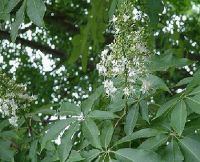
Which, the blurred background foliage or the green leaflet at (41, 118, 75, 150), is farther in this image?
the blurred background foliage

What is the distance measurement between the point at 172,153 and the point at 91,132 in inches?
11.2

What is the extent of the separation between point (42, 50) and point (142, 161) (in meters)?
4.04

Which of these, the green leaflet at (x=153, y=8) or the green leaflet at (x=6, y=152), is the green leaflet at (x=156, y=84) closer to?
the green leaflet at (x=153, y=8)

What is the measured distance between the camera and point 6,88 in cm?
201

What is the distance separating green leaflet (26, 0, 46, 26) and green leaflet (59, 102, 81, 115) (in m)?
0.32

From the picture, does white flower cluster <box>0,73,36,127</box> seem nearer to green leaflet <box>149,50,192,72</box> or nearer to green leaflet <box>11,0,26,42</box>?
green leaflet <box>11,0,26,42</box>

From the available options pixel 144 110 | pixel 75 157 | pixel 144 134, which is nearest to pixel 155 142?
pixel 144 134

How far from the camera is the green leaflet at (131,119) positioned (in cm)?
173

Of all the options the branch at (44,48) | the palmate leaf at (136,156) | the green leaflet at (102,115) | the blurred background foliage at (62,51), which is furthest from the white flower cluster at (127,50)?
the branch at (44,48)

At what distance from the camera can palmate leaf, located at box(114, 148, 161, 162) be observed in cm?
158

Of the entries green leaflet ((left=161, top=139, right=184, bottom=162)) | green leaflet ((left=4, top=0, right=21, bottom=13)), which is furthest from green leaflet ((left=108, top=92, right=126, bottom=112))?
green leaflet ((left=4, top=0, right=21, bottom=13))

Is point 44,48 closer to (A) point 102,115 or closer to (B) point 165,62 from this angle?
(B) point 165,62

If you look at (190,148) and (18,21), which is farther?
(18,21)

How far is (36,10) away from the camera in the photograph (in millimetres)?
1853
